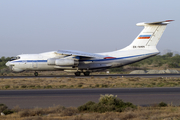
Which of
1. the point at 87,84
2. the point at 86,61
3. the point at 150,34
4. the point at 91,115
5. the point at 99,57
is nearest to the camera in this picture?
the point at 91,115

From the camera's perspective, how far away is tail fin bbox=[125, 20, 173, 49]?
32169 millimetres

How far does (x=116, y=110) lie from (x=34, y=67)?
2457 cm

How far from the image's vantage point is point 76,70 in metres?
32.4

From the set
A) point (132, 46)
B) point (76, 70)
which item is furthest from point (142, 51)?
point (76, 70)

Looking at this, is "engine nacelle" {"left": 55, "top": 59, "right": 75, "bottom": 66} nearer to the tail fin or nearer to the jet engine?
the jet engine

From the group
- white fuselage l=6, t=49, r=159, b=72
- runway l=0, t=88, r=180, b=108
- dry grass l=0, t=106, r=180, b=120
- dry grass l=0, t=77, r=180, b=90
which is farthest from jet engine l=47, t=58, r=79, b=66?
dry grass l=0, t=106, r=180, b=120

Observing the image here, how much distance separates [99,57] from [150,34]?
314 inches

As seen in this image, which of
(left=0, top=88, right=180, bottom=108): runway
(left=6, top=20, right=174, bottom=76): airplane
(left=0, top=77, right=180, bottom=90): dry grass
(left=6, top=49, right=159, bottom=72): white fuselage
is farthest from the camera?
(left=6, top=49, right=159, bottom=72): white fuselage

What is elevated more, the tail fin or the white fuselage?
the tail fin

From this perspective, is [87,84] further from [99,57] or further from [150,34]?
[150,34]

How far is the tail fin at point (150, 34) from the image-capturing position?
32.2 m

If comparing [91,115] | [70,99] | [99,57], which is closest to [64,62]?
[99,57]

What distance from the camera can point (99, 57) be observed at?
31.5m

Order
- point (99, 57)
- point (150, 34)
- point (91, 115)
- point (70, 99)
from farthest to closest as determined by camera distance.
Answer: point (150, 34) → point (99, 57) → point (70, 99) → point (91, 115)
